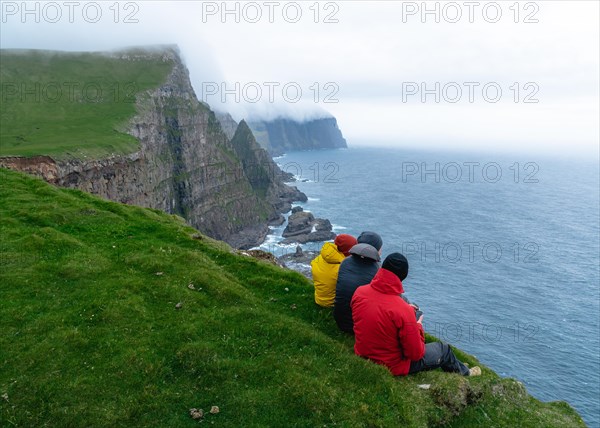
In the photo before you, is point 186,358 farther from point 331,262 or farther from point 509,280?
point 509,280

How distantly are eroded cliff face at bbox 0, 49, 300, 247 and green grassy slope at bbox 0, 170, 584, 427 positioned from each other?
2562 inches

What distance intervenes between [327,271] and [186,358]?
5.80m

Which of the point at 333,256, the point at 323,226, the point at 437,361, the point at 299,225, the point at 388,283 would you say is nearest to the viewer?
the point at 388,283

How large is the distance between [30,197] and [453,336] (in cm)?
7076

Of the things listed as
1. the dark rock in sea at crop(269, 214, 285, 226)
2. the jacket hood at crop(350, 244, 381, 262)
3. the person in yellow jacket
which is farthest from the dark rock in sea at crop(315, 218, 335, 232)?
the jacket hood at crop(350, 244, 381, 262)

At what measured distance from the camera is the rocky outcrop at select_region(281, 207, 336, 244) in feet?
457

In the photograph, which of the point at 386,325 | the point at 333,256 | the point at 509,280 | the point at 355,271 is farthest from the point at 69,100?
the point at 386,325

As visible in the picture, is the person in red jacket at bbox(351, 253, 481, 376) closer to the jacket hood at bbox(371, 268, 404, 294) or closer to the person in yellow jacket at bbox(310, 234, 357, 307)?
the jacket hood at bbox(371, 268, 404, 294)

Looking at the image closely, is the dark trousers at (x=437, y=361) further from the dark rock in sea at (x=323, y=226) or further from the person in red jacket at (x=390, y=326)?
the dark rock in sea at (x=323, y=226)

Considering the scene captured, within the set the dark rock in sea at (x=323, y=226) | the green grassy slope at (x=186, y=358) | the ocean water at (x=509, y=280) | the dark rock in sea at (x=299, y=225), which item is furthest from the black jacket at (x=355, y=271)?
the dark rock in sea at (x=299, y=225)

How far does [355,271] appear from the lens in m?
14.6

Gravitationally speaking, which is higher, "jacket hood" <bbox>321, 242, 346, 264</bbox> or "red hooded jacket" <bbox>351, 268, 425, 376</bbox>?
"jacket hood" <bbox>321, 242, 346, 264</bbox>

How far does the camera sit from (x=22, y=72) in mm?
134750

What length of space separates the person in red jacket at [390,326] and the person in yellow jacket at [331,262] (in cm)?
253
